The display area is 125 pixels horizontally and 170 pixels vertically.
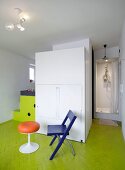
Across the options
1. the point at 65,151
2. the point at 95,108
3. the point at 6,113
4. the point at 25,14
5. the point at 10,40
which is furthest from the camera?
the point at 95,108

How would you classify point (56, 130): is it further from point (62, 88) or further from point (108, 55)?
point (108, 55)

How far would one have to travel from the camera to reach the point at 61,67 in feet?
9.58

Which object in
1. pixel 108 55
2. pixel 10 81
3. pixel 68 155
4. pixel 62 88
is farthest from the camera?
pixel 10 81

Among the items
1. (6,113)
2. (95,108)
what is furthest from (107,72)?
(6,113)

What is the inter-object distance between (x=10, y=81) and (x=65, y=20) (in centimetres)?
307

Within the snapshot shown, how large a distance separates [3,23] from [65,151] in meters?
2.85

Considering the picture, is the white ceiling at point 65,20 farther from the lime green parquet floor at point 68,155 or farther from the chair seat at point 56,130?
the lime green parquet floor at point 68,155

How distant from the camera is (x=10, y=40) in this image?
3.43m

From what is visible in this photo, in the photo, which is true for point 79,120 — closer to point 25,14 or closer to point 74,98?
point 74,98

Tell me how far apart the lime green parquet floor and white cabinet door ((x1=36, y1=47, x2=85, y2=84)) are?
1.40m

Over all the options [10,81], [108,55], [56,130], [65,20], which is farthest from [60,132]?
[108,55]

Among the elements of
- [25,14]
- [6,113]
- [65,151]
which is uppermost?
[25,14]

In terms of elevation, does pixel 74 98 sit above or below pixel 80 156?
above

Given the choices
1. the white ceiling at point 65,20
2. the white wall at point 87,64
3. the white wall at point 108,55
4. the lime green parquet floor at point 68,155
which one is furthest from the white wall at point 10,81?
the white wall at point 108,55
